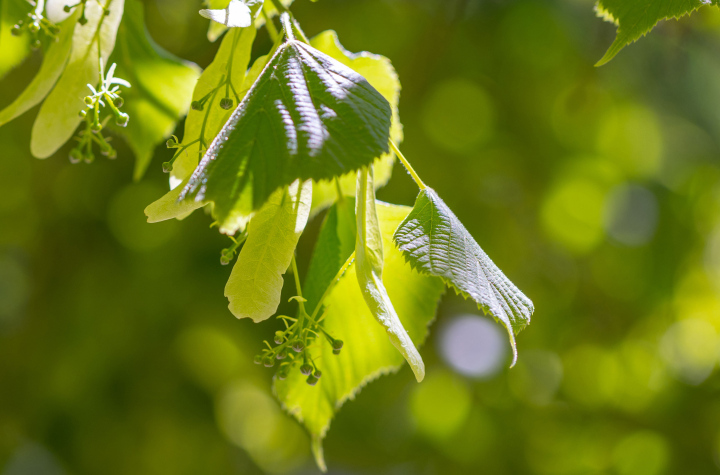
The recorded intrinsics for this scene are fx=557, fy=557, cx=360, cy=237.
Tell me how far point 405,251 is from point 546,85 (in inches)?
64.1

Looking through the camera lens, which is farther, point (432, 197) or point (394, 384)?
point (394, 384)

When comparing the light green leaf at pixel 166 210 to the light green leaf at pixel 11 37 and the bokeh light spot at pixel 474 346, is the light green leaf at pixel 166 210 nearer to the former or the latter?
the light green leaf at pixel 11 37

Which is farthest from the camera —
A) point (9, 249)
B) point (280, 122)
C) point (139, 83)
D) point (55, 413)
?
point (9, 249)

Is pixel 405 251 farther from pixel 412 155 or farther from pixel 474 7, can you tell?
pixel 474 7

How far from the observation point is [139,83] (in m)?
0.65

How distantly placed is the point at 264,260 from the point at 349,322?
0.21 metres

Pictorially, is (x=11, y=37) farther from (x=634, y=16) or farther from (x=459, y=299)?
(x=459, y=299)

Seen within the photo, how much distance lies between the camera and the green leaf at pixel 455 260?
338 millimetres

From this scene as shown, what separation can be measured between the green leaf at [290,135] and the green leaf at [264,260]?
0.18 ft

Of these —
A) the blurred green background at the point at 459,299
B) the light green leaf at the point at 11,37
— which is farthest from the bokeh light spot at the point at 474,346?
the light green leaf at the point at 11,37

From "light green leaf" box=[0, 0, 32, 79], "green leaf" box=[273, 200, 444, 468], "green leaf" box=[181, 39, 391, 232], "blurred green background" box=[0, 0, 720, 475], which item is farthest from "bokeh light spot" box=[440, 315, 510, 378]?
"green leaf" box=[181, 39, 391, 232]

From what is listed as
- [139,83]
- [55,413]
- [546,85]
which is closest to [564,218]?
[546,85]

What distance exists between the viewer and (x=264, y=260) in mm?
340

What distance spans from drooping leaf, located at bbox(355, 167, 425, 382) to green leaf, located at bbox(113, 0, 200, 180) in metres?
0.38
